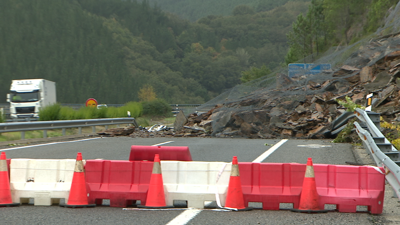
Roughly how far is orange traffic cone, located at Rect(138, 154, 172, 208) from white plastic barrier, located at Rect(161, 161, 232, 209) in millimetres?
119

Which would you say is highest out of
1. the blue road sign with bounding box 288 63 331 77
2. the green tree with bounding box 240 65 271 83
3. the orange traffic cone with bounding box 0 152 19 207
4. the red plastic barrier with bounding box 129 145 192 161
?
the green tree with bounding box 240 65 271 83

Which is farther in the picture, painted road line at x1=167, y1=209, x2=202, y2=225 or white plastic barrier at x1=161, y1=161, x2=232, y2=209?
white plastic barrier at x1=161, y1=161, x2=232, y2=209

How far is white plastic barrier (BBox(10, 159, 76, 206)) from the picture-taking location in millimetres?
6207

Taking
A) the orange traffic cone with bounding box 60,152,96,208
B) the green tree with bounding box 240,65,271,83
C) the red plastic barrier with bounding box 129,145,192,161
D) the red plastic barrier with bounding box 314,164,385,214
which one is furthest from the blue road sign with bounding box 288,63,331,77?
the green tree with bounding box 240,65,271,83

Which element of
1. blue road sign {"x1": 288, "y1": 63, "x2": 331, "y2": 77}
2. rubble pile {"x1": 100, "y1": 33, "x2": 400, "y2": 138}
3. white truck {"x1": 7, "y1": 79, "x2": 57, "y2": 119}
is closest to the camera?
rubble pile {"x1": 100, "y1": 33, "x2": 400, "y2": 138}

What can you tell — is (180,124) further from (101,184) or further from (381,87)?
(101,184)

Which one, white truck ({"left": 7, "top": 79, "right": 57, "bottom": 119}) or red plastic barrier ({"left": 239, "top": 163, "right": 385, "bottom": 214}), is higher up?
white truck ({"left": 7, "top": 79, "right": 57, "bottom": 119})

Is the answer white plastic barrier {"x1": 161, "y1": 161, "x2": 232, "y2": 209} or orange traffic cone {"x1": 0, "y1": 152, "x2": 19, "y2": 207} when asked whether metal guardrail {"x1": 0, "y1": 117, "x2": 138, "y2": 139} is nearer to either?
orange traffic cone {"x1": 0, "y1": 152, "x2": 19, "y2": 207}

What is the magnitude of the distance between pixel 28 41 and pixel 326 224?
114 meters

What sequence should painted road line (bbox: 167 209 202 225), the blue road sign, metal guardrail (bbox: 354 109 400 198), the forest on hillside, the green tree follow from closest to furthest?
painted road line (bbox: 167 209 202 225) → metal guardrail (bbox: 354 109 400 198) → the blue road sign → the forest on hillside → the green tree

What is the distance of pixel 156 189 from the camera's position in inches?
233

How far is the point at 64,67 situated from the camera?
107m

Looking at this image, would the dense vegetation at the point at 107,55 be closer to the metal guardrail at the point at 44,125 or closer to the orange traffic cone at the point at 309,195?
the metal guardrail at the point at 44,125

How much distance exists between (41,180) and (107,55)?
125 meters
